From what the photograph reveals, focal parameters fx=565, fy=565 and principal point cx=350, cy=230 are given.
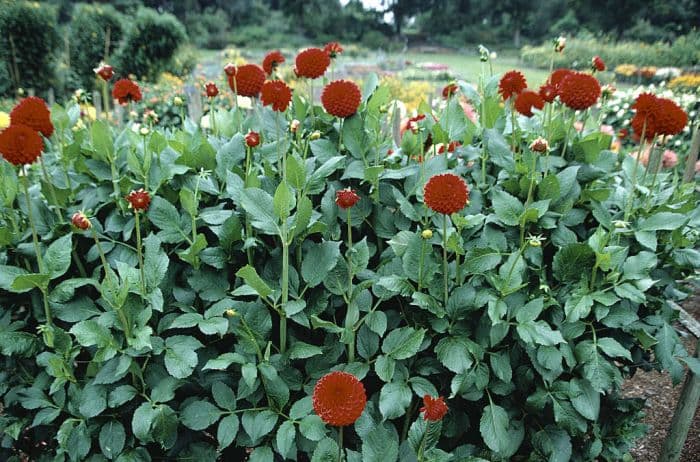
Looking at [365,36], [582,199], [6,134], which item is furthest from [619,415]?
[365,36]

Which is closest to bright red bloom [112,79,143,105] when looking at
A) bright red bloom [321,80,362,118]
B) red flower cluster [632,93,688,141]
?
bright red bloom [321,80,362,118]

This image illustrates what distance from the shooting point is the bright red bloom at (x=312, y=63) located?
1.42 meters

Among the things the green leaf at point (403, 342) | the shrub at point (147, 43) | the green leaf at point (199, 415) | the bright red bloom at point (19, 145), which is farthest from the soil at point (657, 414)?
the shrub at point (147, 43)

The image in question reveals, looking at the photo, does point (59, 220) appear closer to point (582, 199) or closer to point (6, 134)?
point (6, 134)

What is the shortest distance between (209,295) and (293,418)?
334mm

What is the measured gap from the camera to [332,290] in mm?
1278

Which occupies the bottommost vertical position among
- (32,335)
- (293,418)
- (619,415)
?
(619,415)

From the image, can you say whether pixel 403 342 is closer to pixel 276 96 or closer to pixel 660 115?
pixel 276 96

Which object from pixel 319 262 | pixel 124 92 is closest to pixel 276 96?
pixel 319 262

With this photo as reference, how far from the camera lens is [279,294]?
1235 mm

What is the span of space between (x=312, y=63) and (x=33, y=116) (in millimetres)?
661

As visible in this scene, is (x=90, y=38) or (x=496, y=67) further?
(x=496, y=67)

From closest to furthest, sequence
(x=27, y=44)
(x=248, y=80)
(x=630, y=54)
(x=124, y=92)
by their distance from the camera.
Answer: (x=248, y=80), (x=124, y=92), (x=27, y=44), (x=630, y=54)

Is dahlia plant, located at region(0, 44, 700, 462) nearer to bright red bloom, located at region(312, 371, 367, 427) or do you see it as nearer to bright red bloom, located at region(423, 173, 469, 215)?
bright red bloom, located at region(423, 173, 469, 215)
